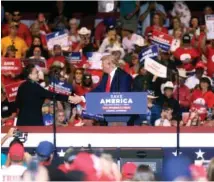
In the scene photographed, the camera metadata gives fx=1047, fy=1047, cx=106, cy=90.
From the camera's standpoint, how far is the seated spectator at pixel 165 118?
15.2 m

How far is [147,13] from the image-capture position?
20391 millimetres

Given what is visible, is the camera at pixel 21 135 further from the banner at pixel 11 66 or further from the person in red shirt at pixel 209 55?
the person in red shirt at pixel 209 55

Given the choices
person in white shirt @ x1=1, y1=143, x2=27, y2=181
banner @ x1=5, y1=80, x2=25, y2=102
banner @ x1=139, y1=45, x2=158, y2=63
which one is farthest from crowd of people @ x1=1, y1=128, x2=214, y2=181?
banner @ x1=139, y1=45, x2=158, y2=63

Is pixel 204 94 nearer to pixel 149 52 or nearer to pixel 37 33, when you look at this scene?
pixel 149 52

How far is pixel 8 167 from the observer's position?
12062 mm

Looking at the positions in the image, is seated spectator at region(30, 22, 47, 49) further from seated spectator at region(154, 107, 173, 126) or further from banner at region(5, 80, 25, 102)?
seated spectator at region(154, 107, 173, 126)

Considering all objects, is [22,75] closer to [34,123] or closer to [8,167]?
[34,123]

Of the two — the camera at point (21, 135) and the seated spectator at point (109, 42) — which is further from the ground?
the seated spectator at point (109, 42)

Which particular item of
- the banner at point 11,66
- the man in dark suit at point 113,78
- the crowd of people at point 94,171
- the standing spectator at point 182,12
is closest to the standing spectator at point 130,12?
the standing spectator at point 182,12

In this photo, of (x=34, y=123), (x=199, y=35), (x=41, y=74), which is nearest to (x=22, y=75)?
(x=41, y=74)

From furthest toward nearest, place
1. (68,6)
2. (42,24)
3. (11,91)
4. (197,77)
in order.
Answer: (68,6), (42,24), (197,77), (11,91)

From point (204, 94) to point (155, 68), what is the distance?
925 mm

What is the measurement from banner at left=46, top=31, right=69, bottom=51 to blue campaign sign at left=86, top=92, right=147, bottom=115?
14.4 ft

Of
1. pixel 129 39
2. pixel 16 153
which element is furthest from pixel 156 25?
pixel 16 153
